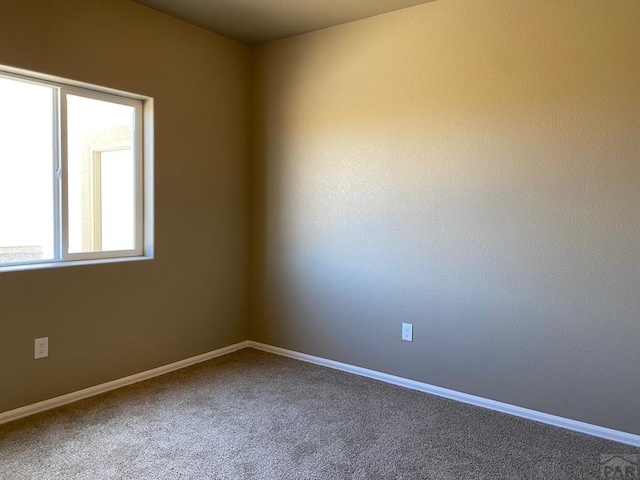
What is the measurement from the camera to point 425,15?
2.99 m

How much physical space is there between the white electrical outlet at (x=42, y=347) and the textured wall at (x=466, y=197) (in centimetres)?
166

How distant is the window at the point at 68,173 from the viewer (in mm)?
2676

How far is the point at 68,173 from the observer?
2.88 meters

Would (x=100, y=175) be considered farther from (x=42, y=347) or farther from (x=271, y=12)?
(x=271, y=12)

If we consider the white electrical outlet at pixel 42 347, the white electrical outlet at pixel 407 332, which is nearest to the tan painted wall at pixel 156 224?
the white electrical outlet at pixel 42 347

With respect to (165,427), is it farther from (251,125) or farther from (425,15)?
(425,15)

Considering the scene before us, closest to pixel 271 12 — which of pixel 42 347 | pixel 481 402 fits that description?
pixel 42 347

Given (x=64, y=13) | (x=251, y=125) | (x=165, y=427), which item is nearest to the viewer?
(x=165, y=427)

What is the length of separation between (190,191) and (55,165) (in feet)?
2.97

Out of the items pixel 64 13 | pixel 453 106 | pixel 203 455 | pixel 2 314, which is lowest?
pixel 203 455

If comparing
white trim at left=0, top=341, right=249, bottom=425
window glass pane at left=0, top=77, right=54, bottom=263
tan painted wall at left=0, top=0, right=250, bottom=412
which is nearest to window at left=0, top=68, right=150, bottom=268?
window glass pane at left=0, top=77, right=54, bottom=263

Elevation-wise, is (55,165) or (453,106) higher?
(453,106)

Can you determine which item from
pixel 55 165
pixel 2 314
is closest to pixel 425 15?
pixel 55 165

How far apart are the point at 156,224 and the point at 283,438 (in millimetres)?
1678
